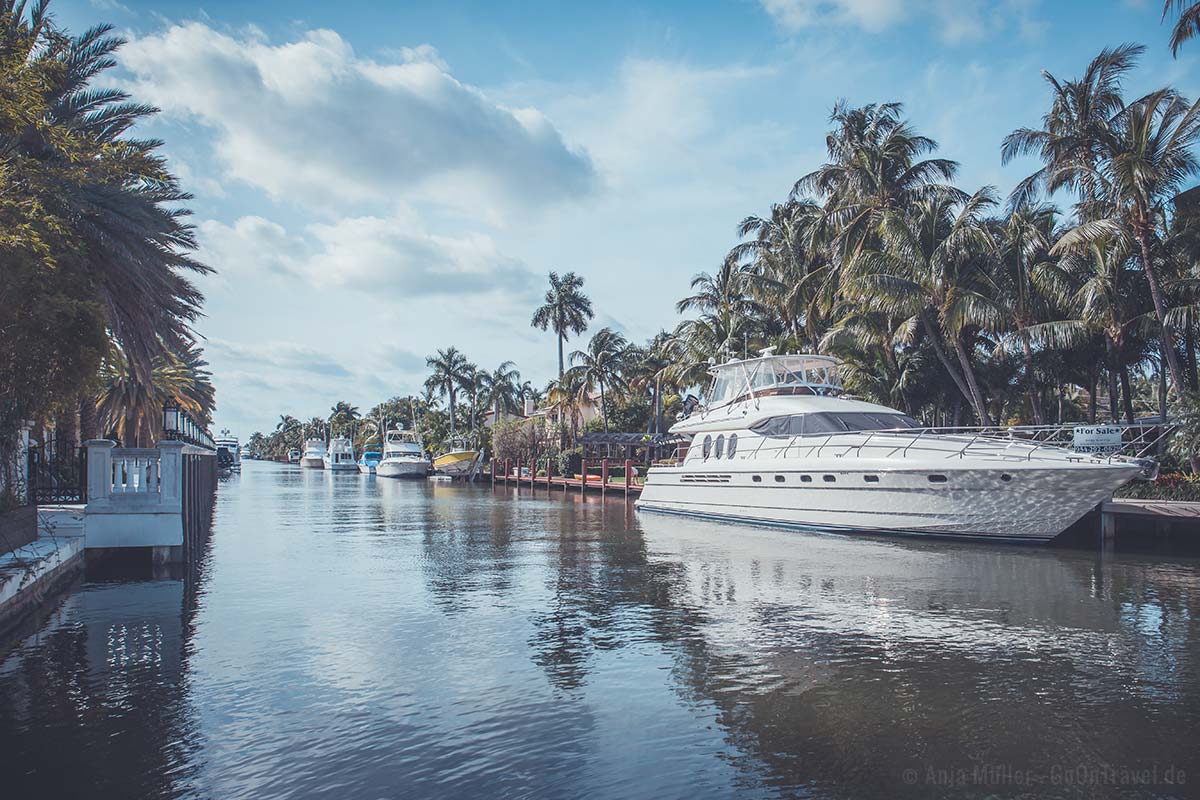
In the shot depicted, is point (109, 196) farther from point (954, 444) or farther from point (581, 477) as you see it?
point (581, 477)

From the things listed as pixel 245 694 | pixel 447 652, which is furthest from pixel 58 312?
pixel 447 652

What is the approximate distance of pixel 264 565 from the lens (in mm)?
18875

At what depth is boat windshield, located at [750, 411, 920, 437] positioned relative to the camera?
82.2ft

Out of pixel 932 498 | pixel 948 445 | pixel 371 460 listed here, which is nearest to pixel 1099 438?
pixel 948 445

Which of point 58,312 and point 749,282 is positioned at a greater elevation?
point 749,282

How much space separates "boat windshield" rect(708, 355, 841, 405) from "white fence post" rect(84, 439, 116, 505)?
19.5 meters

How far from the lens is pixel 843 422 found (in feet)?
82.4

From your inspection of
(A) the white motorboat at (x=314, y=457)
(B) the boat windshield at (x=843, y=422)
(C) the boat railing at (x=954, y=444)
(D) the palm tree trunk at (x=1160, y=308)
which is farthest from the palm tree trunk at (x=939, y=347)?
(A) the white motorboat at (x=314, y=457)

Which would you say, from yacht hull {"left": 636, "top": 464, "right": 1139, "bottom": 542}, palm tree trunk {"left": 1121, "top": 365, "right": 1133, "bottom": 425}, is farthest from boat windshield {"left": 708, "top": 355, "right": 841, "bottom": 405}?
palm tree trunk {"left": 1121, "top": 365, "right": 1133, "bottom": 425}

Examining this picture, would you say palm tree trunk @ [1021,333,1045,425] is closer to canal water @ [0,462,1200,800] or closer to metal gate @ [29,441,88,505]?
canal water @ [0,462,1200,800]

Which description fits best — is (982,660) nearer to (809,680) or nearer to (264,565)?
(809,680)

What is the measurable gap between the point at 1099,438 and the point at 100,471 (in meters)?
21.4

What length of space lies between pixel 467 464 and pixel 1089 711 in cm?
6455

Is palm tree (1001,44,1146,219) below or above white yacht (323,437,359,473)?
above
